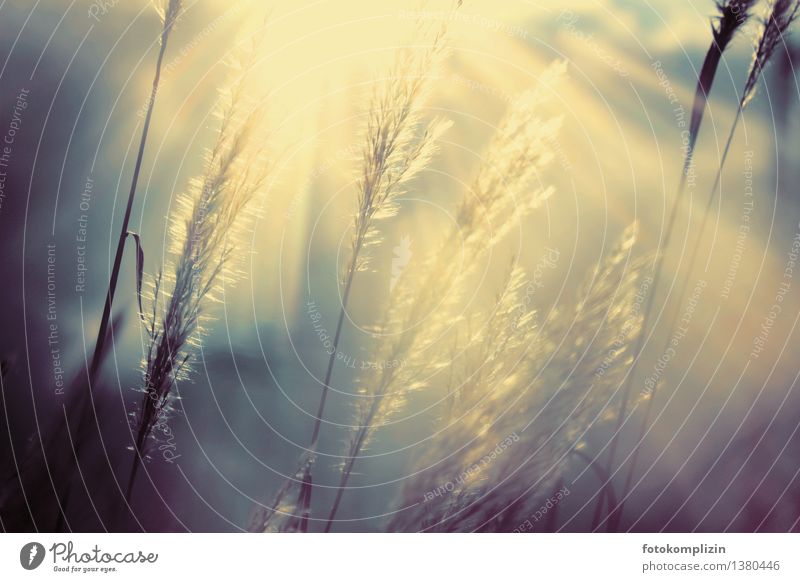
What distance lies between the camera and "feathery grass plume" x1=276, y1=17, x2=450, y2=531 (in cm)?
117

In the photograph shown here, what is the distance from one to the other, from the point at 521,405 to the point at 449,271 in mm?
368

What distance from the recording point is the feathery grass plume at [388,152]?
1.17 metres

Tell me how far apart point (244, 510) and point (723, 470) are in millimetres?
1166

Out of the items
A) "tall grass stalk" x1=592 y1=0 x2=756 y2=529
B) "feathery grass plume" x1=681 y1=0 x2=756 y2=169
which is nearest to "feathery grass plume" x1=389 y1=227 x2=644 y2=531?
"tall grass stalk" x1=592 y1=0 x2=756 y2=529

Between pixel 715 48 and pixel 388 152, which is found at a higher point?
pixel 715 48

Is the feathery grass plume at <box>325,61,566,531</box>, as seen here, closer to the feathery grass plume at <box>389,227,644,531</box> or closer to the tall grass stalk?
the feathery grass plume at <box>389,227,644,531</box>

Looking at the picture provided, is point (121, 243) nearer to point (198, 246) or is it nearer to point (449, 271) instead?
point (198, 246)

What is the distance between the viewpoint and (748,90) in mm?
1347

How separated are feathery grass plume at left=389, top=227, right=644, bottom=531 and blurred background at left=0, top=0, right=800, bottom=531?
59 mm

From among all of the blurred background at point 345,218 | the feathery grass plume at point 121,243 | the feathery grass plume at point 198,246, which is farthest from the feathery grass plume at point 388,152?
the feathery grass plume at point 121,243

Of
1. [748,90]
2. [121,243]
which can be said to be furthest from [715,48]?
[121,243]

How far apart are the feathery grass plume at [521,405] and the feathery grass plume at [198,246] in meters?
0.58

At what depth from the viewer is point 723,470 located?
1380 millimetres
